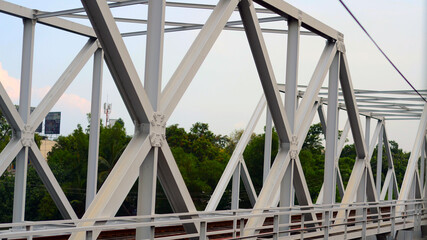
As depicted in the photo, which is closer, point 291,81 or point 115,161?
point 291,81

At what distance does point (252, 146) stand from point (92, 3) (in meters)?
62.0

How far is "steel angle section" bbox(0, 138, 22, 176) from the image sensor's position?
17.7 metres

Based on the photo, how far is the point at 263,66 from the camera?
15969 mm

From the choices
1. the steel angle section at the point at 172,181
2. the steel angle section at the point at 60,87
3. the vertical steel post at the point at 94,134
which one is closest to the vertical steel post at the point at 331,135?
the vertical steel post at the point at 94,134

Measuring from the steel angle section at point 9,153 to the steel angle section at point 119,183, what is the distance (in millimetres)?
7049

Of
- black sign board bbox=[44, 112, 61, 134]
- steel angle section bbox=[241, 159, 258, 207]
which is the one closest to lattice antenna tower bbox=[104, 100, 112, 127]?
black sign board bbox=[44, 112, 61, 134]

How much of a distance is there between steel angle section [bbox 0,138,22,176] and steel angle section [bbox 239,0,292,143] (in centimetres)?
669

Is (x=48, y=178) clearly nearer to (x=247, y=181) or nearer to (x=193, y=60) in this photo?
(x=193, y=60)

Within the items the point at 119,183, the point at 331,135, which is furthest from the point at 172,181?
the point at 331,135

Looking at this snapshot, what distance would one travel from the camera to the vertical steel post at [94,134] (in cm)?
2095

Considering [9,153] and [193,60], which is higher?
[193,60]

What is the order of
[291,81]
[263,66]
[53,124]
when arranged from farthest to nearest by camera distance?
[53,124], [291,81], [263,66]

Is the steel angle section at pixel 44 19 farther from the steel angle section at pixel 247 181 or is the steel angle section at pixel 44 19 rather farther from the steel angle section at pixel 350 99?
the steel angle section at pixel 247 181

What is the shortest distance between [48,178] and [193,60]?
8079mm
